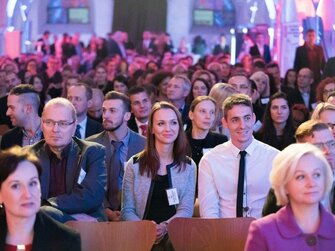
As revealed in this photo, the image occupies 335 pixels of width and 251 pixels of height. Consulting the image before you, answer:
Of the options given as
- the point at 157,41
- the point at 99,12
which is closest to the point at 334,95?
the point at 157,41

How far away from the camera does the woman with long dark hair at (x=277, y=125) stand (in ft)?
28.1

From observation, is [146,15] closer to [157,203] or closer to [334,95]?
[334,95]

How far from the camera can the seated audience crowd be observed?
4.18 meters

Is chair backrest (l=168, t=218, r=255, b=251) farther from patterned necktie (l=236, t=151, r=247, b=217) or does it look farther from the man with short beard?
the man with short beard

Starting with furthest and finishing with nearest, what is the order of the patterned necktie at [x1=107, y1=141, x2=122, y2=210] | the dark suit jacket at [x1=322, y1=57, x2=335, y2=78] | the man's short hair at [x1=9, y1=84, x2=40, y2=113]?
the dark suit jacket at [x1=322, y1=57, x2=335, y2=78] → the man's short hair at [x1=9, y1=84, x2=40, y2=113] → the patterned necktie at [x1=107, y1=141, x2=122, y2=210]

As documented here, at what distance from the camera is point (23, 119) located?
7.74 metres

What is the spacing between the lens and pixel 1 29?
756 inches

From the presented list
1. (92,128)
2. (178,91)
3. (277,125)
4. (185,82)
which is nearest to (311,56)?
(185,82)

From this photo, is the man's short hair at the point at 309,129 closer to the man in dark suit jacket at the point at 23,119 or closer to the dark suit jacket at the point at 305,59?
the man in dark suit jacket at the point at 23,119

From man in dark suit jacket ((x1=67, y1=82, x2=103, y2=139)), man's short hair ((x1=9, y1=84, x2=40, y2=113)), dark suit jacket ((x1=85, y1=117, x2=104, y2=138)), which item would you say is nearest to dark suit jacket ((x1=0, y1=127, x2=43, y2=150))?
man's short hair ((x1=9, y1=84, x2=40, y2=113))

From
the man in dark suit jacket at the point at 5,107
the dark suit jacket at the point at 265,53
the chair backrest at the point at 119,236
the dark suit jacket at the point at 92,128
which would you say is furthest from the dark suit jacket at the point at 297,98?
the chair backrest at the point at 119,236

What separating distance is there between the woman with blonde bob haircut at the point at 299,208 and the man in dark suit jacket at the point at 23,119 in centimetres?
374

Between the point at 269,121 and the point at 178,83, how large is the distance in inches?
77.0

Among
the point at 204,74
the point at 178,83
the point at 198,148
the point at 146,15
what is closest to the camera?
the point at 198,148
